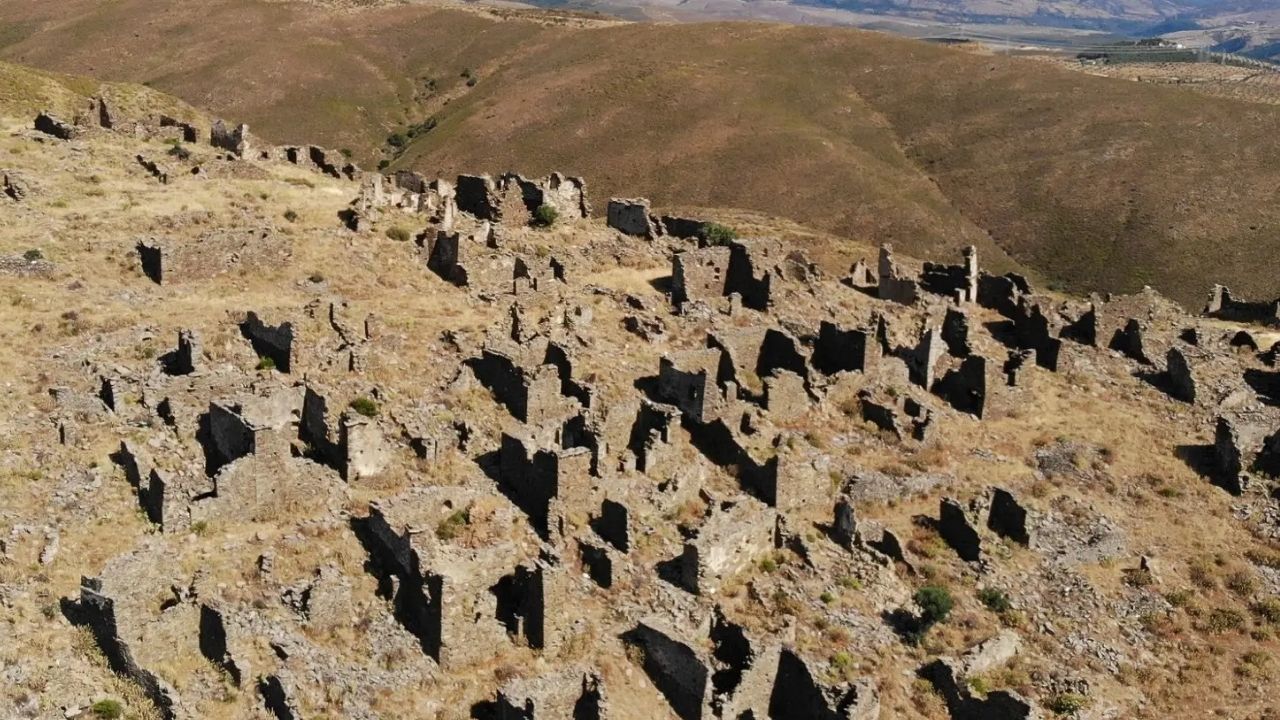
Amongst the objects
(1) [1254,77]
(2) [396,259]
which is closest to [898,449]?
(2) [396,259]

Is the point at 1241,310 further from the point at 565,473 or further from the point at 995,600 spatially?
the point at 565,473

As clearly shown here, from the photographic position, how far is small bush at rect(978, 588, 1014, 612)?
27.7m

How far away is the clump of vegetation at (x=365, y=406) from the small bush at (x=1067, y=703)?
55.5ft

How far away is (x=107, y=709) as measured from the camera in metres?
19.0

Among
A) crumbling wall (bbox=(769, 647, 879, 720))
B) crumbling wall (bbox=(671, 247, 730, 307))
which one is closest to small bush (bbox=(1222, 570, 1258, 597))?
crumbling wall (bbox=(769, 647, 879, 720))

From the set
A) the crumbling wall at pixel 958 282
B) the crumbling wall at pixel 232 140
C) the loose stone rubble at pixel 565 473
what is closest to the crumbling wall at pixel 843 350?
the loose stone rubble at pixel 565 473

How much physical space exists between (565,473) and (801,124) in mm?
135230

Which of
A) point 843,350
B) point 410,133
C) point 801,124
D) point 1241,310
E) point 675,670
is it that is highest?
point 843,350

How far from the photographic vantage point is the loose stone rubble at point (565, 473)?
21969 mm

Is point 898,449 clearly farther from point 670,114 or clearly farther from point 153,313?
point 670,114

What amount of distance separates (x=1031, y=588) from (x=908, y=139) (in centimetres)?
13296

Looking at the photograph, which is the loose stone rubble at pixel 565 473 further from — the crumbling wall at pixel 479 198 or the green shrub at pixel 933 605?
the crumbling wall at pixel 479 198

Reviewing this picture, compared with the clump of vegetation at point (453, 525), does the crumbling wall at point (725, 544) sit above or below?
below

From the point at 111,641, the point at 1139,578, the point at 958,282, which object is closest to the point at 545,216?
the point at 958,282
